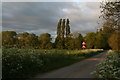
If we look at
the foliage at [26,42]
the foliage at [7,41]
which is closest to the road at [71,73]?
the foliage at [7,41]

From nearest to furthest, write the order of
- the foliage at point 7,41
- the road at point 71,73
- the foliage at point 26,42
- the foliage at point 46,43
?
the road at point 71,73
the foliage at point 7,41
the foliage at point 26,42
the foliage at point 46,43

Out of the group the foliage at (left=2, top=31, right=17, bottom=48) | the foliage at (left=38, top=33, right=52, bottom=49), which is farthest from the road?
the foliage at (left=38, top=33, right=52, bottom=49)

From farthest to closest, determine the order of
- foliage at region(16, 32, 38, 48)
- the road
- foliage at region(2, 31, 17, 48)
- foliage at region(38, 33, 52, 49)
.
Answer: foliage at region(38, 33, 52, 49)
foliage at region(16, 32, 38, 48)
foliage at region(2, 31, 17, 48)
the road

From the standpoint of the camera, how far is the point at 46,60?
45.9 ft

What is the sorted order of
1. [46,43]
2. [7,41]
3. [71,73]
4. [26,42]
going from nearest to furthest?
[71,73] < [7,41] < [26,42] < [46,43]

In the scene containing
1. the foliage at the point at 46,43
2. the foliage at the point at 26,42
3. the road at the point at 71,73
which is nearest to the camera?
the road at the point at 71,73

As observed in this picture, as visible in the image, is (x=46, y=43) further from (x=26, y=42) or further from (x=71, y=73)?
(x=71, y=73)

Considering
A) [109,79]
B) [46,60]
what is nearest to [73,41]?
[46,60]

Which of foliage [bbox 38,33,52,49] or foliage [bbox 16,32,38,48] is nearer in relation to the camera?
foliage [bbox 16,32,38,48]

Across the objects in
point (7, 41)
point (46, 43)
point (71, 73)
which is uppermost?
point (46, 43)

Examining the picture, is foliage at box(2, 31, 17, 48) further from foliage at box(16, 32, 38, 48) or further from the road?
the road

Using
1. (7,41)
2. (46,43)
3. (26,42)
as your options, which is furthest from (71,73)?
(46,43)

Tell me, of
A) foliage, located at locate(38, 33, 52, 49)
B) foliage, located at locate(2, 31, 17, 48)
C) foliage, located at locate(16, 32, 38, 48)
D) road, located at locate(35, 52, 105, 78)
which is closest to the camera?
road, located at locate(35, 52, 105, 78)

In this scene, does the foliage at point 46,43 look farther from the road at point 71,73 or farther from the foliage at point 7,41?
the road at point 71,73
